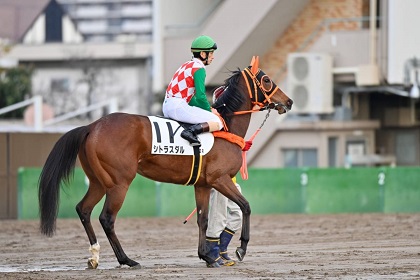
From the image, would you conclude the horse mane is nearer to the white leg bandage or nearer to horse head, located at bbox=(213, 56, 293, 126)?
horse head, located at bbox=(213, 56, 293, 126)

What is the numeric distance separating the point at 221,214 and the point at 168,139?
3.65ft

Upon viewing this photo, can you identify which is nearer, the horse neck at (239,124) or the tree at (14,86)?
the horse neck at (239,124)

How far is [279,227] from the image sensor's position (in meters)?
17.2

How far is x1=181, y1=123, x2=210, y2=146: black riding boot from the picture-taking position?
10.9 m

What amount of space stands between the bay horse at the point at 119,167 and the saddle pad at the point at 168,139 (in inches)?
2.1

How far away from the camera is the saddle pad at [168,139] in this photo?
35.8 ft

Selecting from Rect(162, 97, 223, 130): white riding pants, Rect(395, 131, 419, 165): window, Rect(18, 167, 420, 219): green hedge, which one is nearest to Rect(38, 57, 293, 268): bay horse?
Rect(162, 97, 223, 130): white riding pants

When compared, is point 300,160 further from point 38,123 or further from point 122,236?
point 122,236

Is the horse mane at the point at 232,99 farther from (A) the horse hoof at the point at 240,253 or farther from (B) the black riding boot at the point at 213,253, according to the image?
(A) the horse hoof at the point at 240,253

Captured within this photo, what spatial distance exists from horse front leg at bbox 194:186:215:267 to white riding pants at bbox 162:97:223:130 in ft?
2.41

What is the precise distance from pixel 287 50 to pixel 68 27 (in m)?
19.6

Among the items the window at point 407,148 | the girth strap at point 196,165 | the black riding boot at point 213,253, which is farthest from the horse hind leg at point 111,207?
the window at point 407,148

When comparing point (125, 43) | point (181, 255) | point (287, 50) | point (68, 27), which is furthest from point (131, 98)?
point (181, 255)

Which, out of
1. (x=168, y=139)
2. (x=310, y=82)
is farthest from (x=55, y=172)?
(x=310, y=82)
